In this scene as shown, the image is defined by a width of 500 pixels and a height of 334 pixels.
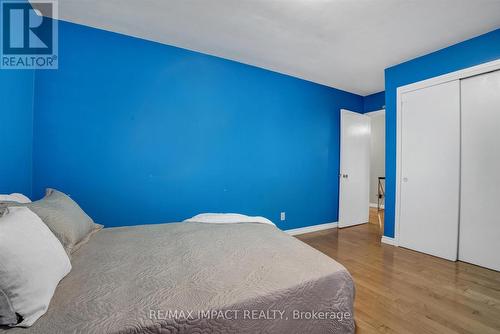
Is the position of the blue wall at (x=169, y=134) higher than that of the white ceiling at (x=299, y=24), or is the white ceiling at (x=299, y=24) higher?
the white ceiling at (x=299, y=24)

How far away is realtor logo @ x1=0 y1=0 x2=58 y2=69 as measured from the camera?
1681 millimetres

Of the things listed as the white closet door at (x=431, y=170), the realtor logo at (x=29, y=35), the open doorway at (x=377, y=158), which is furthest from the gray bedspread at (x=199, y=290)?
the open doorway at (x=377, y=158)

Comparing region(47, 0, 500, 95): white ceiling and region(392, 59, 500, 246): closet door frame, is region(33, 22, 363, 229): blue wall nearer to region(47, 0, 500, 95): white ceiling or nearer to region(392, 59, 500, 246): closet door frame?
region(47, 0, 500, 95): white ceiling

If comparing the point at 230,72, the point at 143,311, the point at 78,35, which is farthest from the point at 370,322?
the point at 78,35

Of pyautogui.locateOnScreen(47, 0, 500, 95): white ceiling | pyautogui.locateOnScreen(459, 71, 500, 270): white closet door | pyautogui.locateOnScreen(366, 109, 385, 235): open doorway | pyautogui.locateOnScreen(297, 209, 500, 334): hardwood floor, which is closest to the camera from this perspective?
pyautogui.locateOnScreen(297, 209, 500, 334): hardwood floor

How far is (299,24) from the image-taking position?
2145mm

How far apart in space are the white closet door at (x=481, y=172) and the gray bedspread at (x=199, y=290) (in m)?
2.36

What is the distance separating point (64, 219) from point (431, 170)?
3760 millimetres

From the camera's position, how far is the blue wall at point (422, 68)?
2312mm

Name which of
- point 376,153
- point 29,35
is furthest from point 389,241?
point 29,35

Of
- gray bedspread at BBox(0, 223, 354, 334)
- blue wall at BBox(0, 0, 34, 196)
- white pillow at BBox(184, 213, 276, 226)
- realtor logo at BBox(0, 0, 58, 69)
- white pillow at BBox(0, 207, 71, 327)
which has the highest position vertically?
realtor logo at BBox(0, 0, 58, 69)

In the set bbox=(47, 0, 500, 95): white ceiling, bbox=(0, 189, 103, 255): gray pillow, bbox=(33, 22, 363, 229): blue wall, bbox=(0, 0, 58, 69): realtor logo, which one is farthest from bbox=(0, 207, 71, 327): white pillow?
bbox=(47, 0, 500, 95): white ceiling

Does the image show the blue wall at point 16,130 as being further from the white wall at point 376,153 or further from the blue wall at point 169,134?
the white wall at point 376,153

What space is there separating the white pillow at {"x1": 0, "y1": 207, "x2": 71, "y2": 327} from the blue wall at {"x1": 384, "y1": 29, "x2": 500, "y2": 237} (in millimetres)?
3648
